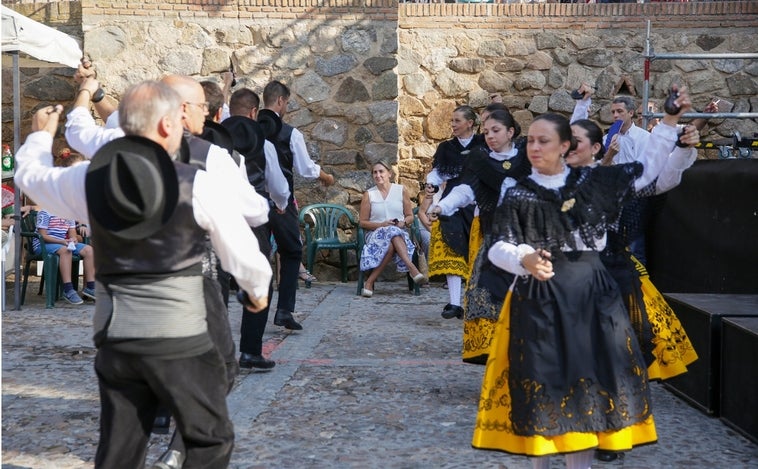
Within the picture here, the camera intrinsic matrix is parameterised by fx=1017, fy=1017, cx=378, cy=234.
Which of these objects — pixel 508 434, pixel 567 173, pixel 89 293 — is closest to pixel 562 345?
pixel 508 434

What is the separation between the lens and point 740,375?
4.87 meters

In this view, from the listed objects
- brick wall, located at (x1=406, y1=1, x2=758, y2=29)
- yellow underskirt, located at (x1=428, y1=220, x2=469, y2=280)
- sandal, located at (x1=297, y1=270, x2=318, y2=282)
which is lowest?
sandal, located at (x1=297, y1=270, x2=318, y2=282)

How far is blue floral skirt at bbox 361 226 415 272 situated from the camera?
10.0 meters

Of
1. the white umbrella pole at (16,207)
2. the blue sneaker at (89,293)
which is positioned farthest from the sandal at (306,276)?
the white umbrella pole at (16,207)

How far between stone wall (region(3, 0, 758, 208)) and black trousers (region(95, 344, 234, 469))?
779 centimetres

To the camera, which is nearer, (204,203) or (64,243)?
(204,203)

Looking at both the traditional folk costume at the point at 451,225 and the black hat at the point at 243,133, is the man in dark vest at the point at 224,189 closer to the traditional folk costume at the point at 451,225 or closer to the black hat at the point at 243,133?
the black hat at the point at 243,133

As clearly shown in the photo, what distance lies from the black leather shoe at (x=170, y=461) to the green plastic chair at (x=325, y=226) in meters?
6.56

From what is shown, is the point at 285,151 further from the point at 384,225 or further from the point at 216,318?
the point at 216,318

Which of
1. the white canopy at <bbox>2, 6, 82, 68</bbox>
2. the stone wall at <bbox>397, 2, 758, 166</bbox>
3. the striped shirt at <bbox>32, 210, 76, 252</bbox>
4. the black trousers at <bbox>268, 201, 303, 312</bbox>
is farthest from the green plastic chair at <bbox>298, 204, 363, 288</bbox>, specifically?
the black trousers at <bbox>268, 201, 303, 312</bbox>

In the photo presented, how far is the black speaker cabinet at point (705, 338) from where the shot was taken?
204 inches

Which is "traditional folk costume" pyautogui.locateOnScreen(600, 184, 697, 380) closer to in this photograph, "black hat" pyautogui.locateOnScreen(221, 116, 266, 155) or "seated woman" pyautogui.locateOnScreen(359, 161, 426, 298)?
"black hat" pyautogui.locateOnScreen(221, 116, 266, 155)

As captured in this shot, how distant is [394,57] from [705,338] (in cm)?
621

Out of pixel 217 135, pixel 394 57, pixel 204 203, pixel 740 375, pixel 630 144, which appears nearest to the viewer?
pixel 204 203
